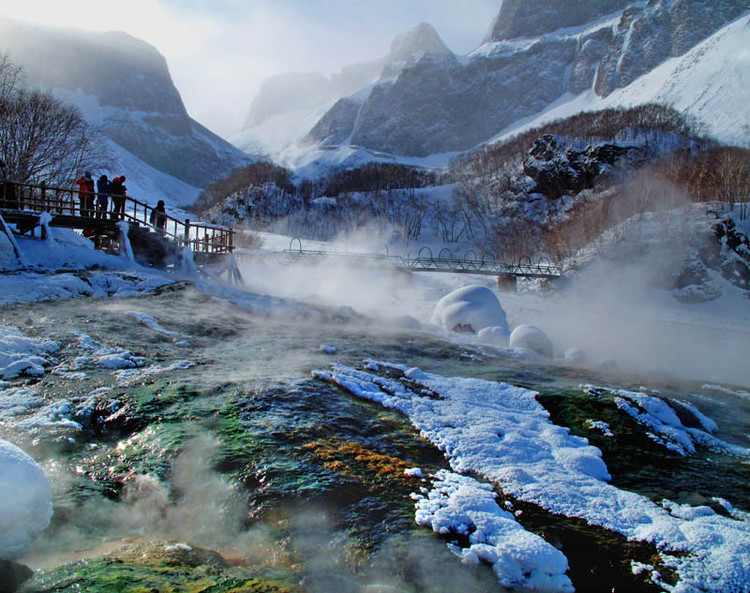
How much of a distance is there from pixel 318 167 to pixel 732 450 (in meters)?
120

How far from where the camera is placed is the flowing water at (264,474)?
3.14 metres

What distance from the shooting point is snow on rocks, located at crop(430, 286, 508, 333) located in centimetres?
1552

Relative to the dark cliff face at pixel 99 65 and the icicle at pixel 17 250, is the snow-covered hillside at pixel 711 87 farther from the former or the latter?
the dark cliff face at pixel 99 65

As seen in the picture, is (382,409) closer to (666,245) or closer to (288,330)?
(288,330)

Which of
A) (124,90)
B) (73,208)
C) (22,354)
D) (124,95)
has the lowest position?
(22,354)

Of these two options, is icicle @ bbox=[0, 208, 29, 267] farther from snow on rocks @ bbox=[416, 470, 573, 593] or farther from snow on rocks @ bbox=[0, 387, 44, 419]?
snow on rocks @ bbox=[416, 470, 573, 593]

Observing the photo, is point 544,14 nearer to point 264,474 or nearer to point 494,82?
point 494,82

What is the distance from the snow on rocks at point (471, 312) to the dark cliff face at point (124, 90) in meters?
123

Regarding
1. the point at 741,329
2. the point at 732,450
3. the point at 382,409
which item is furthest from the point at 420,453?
the point at 741,329

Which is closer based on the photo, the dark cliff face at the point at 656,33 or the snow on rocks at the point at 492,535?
the snow on rocks at the point at 492,535

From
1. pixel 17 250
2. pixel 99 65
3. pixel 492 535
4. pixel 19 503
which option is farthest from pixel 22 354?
pixel 99 65

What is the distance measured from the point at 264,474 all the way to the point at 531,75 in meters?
170

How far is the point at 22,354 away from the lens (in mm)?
6410

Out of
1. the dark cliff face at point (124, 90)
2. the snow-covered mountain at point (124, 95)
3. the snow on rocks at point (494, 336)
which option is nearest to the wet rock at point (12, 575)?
the snow on rocks at point (494, 336)
